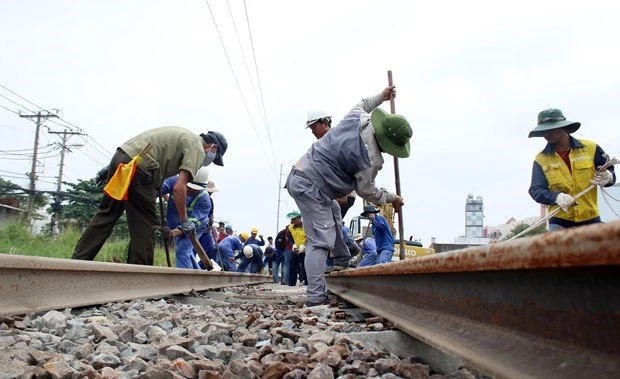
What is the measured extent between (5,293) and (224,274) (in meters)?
6.10

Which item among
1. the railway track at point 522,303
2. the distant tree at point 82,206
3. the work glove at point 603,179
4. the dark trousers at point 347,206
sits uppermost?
the distant tree at point 82,206

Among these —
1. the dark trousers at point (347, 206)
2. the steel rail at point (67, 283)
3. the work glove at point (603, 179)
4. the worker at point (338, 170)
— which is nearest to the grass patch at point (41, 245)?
the dark trousers at point (347, 206)

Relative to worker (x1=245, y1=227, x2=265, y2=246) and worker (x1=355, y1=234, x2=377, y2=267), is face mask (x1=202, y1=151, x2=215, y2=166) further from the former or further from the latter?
worker (x1=245, y1=227, x2=265, y2=246)

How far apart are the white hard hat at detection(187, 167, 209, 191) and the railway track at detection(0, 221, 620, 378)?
18.3 ft

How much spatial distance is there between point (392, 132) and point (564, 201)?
1.37 m

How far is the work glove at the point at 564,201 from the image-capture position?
4.04 metres

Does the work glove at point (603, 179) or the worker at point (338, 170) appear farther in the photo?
the worker at point (338, 170)

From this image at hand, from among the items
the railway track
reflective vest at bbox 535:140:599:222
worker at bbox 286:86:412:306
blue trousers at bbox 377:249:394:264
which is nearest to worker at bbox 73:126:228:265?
worker at bbox 286:86:412:306

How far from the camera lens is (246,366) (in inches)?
67.8

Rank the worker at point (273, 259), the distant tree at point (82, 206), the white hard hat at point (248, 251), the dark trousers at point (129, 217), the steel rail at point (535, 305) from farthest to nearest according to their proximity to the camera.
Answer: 1. the distant tree at point (82, 206)
2. the worker at point (273, 259)
3. the white hard hat at point (248, 251)
4. the dark trousers at point (129, 217)
5. the steel rail at point (535, 305)

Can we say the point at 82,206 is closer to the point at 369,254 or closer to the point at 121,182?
the point at 369,254

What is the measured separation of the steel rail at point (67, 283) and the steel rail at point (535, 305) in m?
1.92

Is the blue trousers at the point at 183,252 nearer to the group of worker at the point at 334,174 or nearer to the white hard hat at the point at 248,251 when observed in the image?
the group of worker at the point at 334,174

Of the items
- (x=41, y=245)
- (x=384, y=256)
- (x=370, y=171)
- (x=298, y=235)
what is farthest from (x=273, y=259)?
(x=370, y=171)
